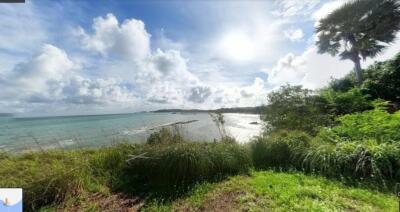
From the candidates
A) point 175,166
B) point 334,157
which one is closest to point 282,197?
point 334,157

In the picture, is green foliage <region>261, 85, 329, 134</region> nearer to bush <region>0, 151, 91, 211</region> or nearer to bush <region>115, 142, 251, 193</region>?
bush <region>115, 142, 251, 193</region>

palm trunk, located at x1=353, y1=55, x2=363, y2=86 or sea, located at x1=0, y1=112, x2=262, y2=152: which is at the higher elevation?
palm trunk, located at x1=353, y1=55, x2=363, y2=86

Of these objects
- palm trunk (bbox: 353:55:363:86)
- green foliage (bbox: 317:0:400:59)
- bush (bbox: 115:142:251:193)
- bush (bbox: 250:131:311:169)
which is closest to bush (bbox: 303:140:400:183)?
bush (bbox: 250:131:311:169)

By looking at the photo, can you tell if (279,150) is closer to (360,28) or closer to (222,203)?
(222,203)

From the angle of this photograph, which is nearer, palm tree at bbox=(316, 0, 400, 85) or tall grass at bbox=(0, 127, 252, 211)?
tall grass at bbox=(0, 127, 252, 211)

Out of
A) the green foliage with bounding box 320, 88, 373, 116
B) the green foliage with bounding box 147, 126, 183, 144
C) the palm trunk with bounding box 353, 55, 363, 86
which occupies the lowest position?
the green foliage with bounding box 147, 126, 183, 144

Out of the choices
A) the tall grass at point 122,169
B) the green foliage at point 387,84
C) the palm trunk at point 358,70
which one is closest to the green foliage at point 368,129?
the tall grass at point 122,169

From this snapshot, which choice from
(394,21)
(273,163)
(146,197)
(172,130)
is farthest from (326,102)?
(394,21)

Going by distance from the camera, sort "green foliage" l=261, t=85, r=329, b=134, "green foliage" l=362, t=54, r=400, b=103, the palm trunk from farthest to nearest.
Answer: the palm trunk < "green foliage" l=362, t=54, r=400, b=103 < "green foliage" l=261, t=85, r=329, b=134

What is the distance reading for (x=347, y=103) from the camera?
8914mm

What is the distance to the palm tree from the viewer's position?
51.3ft

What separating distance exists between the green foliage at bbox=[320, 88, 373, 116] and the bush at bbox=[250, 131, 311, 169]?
4.13 meters

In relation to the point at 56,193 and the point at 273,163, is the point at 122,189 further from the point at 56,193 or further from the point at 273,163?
the point at 273,163

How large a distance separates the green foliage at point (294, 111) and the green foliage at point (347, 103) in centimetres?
33
